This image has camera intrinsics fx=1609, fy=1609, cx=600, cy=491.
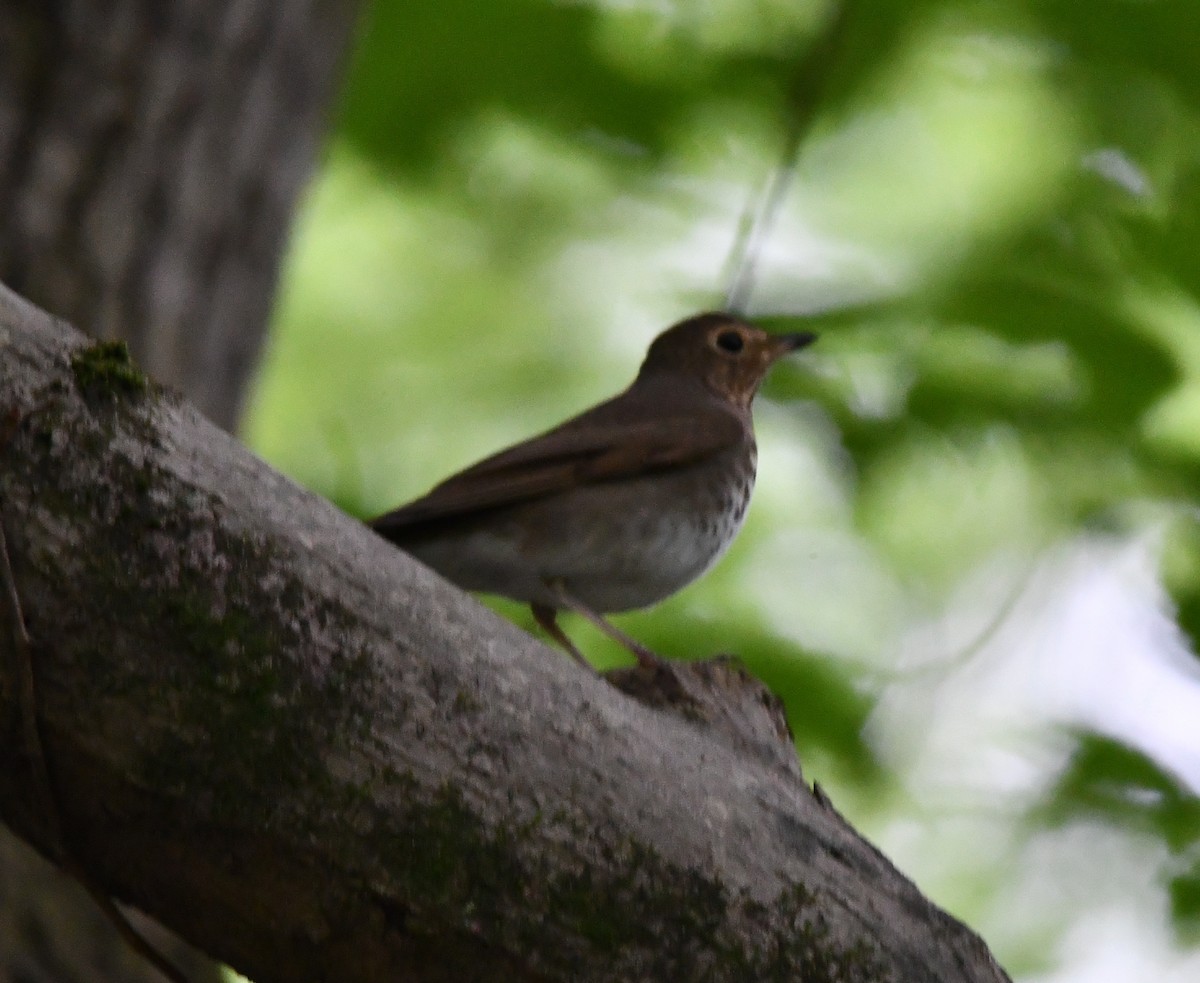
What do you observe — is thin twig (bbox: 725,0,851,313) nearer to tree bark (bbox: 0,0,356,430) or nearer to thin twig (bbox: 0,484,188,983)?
tree bark (bbox: 0,0,356,430)

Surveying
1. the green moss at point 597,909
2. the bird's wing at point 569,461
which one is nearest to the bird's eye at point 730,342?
the bird's wing at point 569,461

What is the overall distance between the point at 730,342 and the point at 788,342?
253mm

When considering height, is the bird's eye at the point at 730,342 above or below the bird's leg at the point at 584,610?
above

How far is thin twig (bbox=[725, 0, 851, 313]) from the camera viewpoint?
5000 mm

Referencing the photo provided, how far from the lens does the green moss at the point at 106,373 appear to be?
7.78 feet

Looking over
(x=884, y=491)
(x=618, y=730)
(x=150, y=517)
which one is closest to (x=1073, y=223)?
(x=884, y=491)

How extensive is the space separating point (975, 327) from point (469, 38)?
1.97 m

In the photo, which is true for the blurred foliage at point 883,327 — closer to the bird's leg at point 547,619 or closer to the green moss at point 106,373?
the bird's leg at point 547,619

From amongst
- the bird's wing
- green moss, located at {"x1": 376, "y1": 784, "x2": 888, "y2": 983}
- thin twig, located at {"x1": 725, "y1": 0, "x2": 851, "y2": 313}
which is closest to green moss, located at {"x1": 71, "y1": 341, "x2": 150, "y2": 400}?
green moss, located at {"x1": 376, "y1": 784, "x2": 888, "y2": 983}

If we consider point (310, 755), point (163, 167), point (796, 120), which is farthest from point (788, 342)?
point (310, 755)

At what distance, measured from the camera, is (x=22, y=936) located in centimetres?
411

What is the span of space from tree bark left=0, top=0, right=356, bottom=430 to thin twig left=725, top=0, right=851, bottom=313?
155cm

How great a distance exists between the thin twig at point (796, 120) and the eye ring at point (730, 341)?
1.33 ft

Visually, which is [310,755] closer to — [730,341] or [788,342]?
[788,342]
